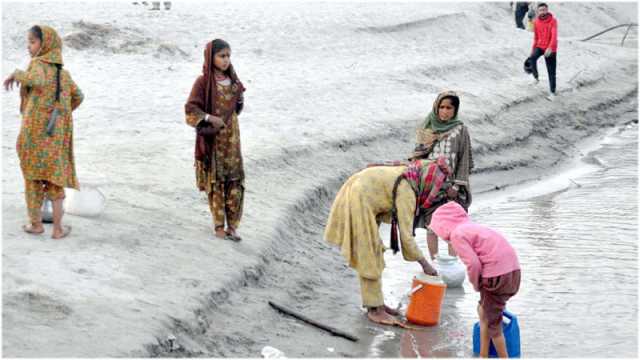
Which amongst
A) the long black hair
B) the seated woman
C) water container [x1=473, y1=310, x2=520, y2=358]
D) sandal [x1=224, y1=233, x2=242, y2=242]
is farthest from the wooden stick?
the long black hair

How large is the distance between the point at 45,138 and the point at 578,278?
414cm

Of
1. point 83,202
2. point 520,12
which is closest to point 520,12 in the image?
point 520,12

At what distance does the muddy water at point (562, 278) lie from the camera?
7.04m

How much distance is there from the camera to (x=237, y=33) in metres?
18.2

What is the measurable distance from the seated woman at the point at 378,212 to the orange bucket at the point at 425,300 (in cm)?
8

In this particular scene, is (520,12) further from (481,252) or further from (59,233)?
(481,252)

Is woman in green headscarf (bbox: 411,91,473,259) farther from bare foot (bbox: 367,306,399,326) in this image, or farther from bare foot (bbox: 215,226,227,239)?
bare foot (bbox: 215,226,227,239)

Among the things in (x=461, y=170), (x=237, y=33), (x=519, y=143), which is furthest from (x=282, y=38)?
(x=461, y=170)

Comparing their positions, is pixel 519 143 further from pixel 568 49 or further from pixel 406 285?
pixel 568 49

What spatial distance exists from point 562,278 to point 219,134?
2.87 metres

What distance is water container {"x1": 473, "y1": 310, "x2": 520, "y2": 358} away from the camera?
21.5ft

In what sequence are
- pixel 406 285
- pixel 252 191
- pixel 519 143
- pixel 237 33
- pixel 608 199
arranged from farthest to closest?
pixel 237 33 < pixel 519 143 < pixel 608 199 < pixel 252 191 < pixel 406 285

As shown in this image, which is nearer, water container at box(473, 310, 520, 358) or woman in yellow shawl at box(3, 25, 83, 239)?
water container at box(473, 310, 520, 358)

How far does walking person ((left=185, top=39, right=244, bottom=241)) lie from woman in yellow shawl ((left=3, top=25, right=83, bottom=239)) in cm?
102
